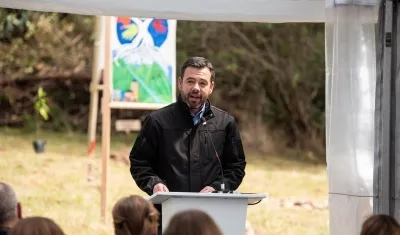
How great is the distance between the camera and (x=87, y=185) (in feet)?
43.3

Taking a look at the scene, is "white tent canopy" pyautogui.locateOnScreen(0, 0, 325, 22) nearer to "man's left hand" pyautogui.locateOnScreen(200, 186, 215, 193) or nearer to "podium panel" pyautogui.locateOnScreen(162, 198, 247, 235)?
"man's left hand" pyautogui.locateOnScreen(200, 186, 215, 193)

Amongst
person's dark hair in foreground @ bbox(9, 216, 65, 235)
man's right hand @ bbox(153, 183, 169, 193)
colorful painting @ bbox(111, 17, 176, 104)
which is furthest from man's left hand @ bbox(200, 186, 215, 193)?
colorful painting @ bbox(111, 17, 176, 104)

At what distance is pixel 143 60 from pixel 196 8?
419cm

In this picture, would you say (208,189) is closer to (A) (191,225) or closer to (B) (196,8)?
(B) (196,8)

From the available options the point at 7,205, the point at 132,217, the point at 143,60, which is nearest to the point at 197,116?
the point at 132,217

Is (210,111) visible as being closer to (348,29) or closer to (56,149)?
(348,29)

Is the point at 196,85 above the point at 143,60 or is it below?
below

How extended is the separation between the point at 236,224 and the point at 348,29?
1.60 metres

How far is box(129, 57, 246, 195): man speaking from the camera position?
5125 mm

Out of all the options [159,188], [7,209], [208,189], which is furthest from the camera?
[208,189]

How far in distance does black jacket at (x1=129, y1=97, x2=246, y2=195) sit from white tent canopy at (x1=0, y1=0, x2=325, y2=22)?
81cm

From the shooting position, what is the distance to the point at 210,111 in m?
5.28

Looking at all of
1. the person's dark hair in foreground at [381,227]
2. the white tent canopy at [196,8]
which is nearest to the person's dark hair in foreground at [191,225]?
the person's dark hair in foreground at [381,227]

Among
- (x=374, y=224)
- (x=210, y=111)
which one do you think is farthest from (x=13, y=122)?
(x=374, y=224)
